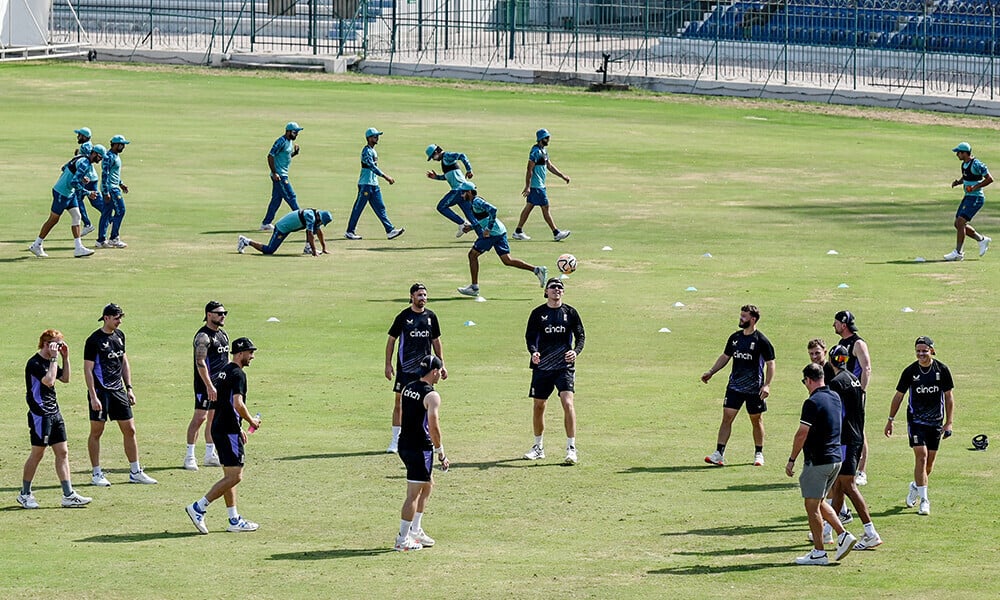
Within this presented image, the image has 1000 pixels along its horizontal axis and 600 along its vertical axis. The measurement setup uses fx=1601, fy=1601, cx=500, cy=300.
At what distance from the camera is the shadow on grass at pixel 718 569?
13594 millimetres

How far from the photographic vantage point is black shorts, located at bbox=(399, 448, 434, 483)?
46.0 feet

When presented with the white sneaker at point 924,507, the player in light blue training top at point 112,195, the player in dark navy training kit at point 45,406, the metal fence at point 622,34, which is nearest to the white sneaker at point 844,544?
the white sneaker at point 924,507

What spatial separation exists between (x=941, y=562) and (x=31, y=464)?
329 inches

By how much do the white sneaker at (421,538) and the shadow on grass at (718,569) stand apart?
2011 millimetres

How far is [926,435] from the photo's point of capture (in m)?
15.5

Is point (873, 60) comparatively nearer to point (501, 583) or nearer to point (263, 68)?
point (263, 68)

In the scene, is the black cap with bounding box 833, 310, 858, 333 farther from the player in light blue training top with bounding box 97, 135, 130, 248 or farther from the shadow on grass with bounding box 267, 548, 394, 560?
the player in light blue training top with bounding box 97, 135, 130, 248

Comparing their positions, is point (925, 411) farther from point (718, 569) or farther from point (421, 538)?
point (421, 538)

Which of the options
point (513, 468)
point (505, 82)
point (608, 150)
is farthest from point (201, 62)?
point (513, 468)

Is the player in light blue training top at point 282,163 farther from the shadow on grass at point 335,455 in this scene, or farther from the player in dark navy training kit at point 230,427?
the player in dark navy training kit at point 230,427

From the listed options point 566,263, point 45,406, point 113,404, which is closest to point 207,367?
point 113,404

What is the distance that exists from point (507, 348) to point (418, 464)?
9045mm

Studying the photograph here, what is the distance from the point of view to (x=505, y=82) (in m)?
62.9

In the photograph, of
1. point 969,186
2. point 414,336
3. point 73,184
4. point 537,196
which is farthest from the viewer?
point 537,196
